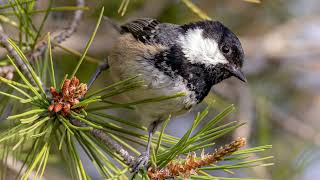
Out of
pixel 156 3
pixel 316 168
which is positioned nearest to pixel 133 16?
pixel 156 3

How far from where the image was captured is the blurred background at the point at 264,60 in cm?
316

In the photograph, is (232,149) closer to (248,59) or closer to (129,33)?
(129,33)

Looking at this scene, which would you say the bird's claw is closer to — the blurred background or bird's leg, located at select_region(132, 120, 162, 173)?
bird's leg, located at select_region(132, 120, 162, 173)

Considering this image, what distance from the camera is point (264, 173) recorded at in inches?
110

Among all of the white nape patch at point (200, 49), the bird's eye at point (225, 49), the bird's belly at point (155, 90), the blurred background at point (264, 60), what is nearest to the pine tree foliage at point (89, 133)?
the bird's belly at point (155, 90)

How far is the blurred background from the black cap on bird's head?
0.57 m

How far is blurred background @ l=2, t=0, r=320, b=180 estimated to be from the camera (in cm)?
316

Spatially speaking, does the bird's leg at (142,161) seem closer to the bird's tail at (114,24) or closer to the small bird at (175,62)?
the small bird at (175,62)

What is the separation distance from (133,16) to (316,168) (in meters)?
1.39

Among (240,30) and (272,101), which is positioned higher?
(240,30)

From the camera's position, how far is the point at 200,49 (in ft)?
7.98

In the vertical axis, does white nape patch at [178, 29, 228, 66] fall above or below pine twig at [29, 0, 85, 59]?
above

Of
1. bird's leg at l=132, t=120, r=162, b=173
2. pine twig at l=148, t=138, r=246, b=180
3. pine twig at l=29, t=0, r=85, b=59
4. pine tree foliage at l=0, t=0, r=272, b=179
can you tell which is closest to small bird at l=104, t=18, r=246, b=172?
bird's leg at l=132, t=120, r=162, b=173

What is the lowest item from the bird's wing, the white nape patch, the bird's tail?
the white nape patch
